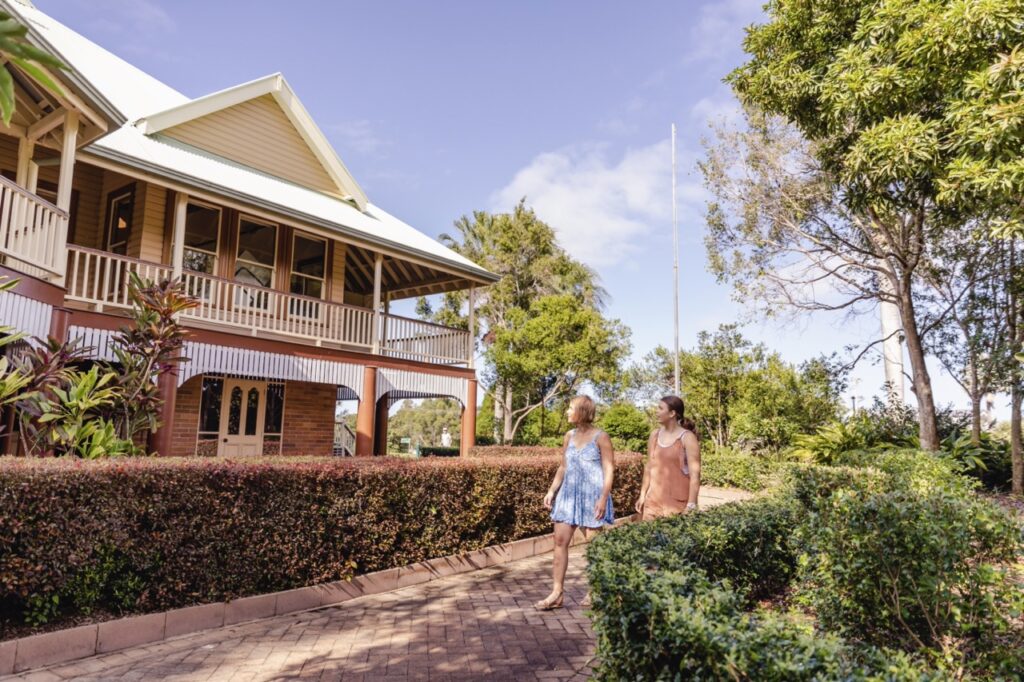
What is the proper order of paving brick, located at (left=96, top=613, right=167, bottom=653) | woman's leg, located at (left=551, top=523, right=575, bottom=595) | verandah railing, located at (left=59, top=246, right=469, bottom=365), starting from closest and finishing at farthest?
1. paving brick, located at (left=96, top=613, right=167, bottom=653)
2. woman's leg, located at (left=551, top=523, right=575, bottom=595)
3. verandah railing, located at (left=59, top=246, right=469, bottom=365)

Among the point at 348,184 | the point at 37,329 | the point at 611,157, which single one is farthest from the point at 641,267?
the point at 37,329

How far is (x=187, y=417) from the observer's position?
41.3 feet

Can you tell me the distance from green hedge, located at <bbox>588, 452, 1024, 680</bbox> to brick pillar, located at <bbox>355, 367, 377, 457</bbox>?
29.6 feet

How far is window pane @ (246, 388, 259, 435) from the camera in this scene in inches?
547

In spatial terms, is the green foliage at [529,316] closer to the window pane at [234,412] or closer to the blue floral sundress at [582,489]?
the window pane at [234,412]

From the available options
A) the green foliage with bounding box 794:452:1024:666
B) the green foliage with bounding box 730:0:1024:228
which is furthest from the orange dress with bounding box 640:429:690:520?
the green foliage with bounding box 730:0:1024:228

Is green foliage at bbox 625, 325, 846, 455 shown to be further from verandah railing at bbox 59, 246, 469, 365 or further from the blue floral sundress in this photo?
the blue floral sundress

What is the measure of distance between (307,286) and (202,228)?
8.68ft

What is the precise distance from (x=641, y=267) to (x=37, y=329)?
2553 cm

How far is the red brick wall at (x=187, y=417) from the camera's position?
12.4m

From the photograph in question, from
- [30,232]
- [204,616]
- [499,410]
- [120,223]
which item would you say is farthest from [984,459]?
[120,223]

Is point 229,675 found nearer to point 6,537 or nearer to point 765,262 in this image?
point 6,537

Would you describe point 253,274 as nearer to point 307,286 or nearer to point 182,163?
point 307,286

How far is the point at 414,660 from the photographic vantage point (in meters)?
4.44
